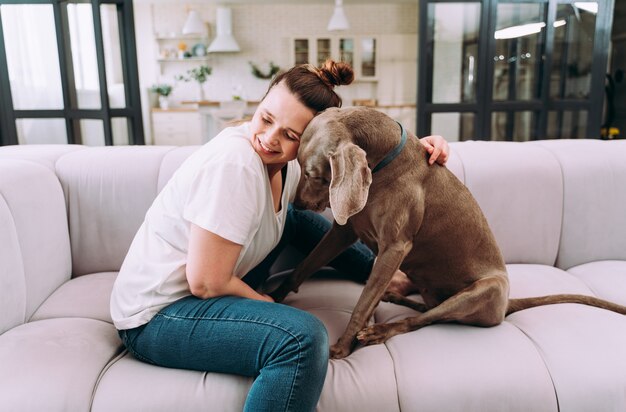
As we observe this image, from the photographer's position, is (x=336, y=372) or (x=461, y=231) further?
(x=461, y=231)

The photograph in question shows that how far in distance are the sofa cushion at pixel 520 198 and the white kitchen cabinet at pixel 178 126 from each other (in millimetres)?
7527

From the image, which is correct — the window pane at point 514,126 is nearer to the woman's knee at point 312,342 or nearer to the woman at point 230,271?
the woman at point 230,271

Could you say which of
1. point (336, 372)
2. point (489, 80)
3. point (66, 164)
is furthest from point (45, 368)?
point (489, 80)

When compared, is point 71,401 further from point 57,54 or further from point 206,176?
point 57,54

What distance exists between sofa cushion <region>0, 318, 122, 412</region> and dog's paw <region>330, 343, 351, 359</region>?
0.65m

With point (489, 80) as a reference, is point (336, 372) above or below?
below

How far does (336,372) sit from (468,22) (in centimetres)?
320

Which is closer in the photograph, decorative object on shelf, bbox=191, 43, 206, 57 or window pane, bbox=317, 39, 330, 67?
decorative object on shelf, bbox=191, 43, 206, 57

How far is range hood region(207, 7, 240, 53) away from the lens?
30.9ft

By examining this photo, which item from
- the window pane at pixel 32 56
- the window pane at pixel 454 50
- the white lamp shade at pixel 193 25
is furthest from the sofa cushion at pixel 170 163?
the white lamp shade at pixel 193 25

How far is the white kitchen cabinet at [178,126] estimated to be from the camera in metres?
9.09

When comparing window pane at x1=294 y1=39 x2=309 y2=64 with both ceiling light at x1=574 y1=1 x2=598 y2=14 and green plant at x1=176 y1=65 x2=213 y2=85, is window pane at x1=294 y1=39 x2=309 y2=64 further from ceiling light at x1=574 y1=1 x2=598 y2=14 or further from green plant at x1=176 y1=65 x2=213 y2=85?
ceiling light at x1=574 y1=1 x2=598 y2=14

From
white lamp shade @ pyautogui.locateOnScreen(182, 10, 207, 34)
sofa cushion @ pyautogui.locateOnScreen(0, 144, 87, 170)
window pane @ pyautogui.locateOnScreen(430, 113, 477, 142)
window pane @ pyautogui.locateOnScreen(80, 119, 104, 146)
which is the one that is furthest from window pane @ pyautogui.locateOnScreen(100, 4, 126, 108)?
white lamp shade @ pyautogui.locateOnScreen(182, 10, 207, 34)

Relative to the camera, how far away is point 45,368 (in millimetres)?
1335
